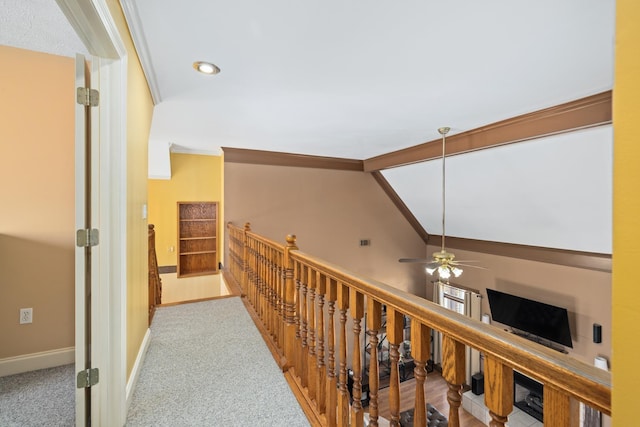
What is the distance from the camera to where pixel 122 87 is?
5.03 ft

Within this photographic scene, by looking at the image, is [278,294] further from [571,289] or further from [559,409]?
[571,289]

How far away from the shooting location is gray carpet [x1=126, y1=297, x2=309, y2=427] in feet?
5.43

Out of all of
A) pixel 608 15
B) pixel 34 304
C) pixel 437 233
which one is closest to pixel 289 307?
pixel 34 304

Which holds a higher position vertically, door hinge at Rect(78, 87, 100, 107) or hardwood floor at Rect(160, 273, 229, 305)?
door hinge at Rect(78, 87, 100, 107)

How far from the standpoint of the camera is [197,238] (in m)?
6.18

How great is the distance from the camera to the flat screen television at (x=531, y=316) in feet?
15.2

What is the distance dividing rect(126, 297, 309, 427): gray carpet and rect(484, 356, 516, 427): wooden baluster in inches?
50.0

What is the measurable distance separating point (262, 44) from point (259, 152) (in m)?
3.17

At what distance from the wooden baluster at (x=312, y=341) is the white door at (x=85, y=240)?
3.63 feet

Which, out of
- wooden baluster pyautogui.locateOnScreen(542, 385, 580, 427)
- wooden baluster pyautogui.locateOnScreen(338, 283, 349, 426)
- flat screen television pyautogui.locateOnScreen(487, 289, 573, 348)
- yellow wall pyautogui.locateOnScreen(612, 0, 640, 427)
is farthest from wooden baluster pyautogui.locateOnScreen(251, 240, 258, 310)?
flat screen television pyautogui.locateOnScreen(487, 289, 573, 348)

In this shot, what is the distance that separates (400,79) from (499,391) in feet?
7.04

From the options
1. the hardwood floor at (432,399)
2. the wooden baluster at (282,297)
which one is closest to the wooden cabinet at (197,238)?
the hardwood floor at (432,399)

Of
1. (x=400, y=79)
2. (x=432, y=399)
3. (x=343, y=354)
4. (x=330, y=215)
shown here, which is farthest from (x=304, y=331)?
(x=432, y=399)

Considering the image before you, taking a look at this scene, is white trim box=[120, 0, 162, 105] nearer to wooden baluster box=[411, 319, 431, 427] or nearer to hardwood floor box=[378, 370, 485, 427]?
wooden baluster box=[411, 319, 431, 427]
